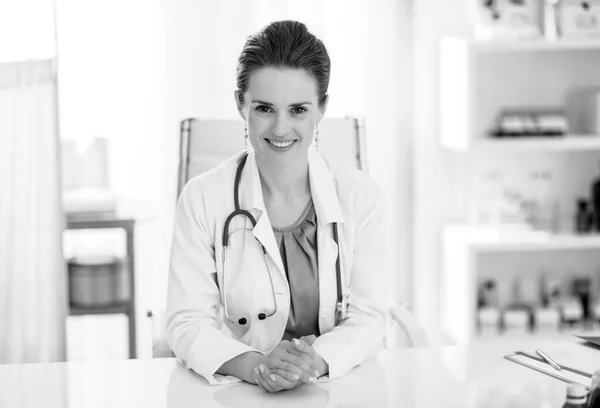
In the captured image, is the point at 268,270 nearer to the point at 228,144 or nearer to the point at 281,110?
the point at 281,110

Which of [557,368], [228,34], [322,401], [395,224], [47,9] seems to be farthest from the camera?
[395,224]

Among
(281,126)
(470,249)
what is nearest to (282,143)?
(281,126)

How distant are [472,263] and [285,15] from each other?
1196 mm

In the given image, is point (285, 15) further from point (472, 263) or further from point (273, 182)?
point (273, 182)

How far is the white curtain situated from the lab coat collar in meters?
1.34

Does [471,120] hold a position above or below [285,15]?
below

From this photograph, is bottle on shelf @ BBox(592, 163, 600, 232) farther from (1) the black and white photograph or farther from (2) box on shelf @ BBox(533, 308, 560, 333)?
(2) box on shelf @ BBox(533, 308, 560, 333)

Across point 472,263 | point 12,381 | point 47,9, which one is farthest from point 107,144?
point 12,381

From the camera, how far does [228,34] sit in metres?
3.17

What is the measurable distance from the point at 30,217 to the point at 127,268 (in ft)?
1.30

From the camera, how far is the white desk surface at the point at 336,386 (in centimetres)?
138

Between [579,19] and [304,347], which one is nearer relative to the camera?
[304,347]

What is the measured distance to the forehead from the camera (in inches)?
66.9

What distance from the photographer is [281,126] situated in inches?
66.5
